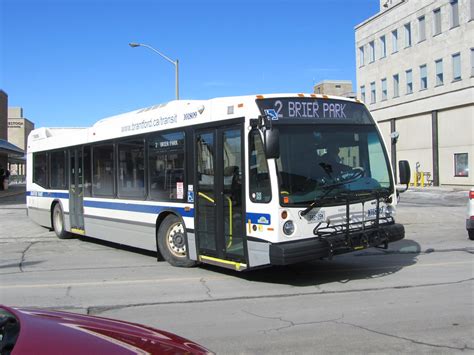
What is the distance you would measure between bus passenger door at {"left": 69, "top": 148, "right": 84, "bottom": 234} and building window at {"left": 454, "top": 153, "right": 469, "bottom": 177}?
3047cm

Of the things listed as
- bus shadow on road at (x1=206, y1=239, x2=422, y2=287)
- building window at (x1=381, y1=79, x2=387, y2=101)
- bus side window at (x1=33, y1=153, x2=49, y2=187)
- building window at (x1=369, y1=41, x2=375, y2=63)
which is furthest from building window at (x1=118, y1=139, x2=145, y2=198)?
building window at (x1=369, y1=41, x2=375, y2=63)

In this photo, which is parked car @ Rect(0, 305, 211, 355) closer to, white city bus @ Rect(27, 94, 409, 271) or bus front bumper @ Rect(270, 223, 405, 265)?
bus front bumper @ Rect(270, 223, 405, 265)

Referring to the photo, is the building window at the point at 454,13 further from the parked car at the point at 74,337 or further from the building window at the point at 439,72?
the parked car at the point at 74,337

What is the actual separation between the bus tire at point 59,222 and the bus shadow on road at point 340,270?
6761 mm

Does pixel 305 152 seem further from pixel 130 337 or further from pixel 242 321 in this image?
pixel 130 337

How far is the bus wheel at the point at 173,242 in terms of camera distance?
9.05m

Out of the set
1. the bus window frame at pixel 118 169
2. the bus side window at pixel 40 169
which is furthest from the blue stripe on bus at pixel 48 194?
the bus window frame at pixel 118 169

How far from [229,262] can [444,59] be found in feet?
116

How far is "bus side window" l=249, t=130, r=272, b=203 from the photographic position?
713 centimetres

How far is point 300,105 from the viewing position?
758 centimetres

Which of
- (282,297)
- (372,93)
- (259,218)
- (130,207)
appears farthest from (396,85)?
(282,297)

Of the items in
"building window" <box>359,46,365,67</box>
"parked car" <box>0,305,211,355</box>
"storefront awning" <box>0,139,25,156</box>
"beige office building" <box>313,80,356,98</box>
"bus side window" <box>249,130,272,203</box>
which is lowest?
"parked car" <box>0,305,211,355</box>

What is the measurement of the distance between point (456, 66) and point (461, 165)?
7.21 meters

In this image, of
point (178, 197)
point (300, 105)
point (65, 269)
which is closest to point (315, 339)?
point (300, 105)
